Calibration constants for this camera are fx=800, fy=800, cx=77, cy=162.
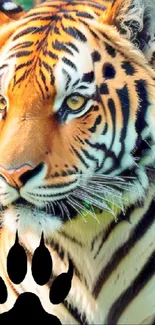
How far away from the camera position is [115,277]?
6.54ft

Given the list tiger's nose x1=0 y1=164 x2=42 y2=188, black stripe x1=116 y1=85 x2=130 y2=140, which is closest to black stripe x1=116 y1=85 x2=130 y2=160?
black stripe x1=116 y1=85 x2=130 y2=140

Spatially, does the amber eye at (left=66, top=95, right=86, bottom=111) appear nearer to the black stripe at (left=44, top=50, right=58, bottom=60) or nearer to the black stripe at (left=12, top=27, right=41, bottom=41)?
the black stripe at (left=44, top=50, right=58, bottom=60)

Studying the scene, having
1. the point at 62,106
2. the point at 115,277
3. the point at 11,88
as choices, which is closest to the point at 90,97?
the point at 62,106

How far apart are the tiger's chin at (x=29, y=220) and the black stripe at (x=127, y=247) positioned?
204 mm

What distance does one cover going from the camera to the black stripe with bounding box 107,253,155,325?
1.99 m

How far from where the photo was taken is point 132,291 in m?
2.00

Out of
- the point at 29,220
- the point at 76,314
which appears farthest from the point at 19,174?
the point at 76,314

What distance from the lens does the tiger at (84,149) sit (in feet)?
5.73

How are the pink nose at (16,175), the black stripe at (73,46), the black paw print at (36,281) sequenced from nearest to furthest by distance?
the pink nose at (16,175) < the black stripe at (73,46) < the black paw print at (36,281)

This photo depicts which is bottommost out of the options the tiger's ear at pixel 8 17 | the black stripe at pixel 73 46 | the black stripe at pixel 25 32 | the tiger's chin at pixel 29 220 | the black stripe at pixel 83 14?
the tiger's chin at pixel 29 220

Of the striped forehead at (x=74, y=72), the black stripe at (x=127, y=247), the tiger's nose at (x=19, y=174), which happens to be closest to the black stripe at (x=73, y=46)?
the striped forehead at (x=74, y=72)

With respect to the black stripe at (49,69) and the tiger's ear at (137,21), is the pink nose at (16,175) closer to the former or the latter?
the black stripe at (49,69)

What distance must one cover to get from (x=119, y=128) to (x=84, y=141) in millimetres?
98

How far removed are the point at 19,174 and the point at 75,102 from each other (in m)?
0.20
